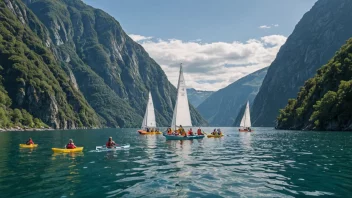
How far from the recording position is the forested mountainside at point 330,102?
110m

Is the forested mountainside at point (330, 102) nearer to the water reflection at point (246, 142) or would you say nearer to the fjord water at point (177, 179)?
the water reflection at point (246, 142)

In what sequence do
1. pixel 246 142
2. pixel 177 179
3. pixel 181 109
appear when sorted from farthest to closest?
pixel 181 109
pixel 246 142
pixel 177 179

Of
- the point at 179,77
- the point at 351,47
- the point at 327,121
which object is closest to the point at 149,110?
the point at 179,77

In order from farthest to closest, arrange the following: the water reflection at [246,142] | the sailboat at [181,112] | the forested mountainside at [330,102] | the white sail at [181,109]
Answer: the forested mountainside at [330,102] → the sailboat at [181,112] → the white sail at [181,109] → the water reflection at [246,142]

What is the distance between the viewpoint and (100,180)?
77.0 feet

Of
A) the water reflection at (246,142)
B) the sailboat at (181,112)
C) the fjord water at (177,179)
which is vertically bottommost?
the fjord water at (177,179)

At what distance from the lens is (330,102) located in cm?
11475

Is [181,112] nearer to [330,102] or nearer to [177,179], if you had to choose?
[177,179]

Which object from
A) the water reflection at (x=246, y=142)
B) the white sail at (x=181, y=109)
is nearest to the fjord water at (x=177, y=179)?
the water reflection at (x=246, y=142)

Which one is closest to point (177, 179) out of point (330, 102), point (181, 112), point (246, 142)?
point (181, 112)

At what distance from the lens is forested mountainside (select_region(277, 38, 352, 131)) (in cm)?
10981

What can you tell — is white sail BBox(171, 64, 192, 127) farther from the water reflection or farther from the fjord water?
the fjord water

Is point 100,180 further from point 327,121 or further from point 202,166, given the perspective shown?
point 327,121

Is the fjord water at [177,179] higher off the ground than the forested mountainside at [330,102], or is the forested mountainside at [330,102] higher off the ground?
the forested mountainside at [330,102]
